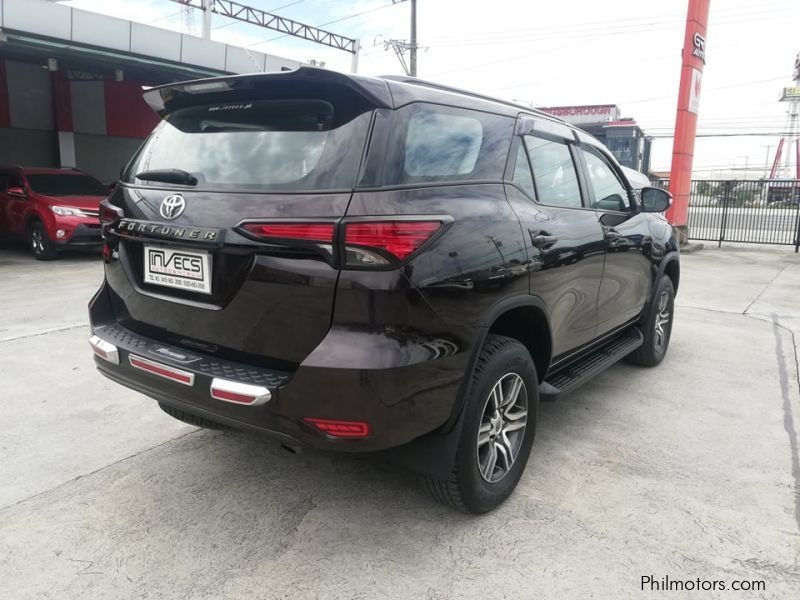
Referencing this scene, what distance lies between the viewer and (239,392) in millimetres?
2135

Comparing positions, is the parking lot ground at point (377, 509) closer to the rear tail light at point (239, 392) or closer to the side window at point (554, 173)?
the rear tail light at point (239, 392)

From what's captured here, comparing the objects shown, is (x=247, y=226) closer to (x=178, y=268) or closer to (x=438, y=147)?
(x=178, y=268)

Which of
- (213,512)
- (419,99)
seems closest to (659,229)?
(419,99)

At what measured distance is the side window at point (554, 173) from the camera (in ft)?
10.0

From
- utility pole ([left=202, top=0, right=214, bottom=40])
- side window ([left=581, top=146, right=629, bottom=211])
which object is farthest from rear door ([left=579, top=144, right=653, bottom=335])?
utility pole ([left=202, top=0, right=214, bottom=40])

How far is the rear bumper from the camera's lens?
2.03 meters

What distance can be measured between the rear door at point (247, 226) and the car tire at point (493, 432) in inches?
29.1

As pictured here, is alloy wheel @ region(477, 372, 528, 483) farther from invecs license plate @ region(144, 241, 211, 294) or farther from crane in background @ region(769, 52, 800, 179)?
crane in background @ region(769, 52, 800, 179)

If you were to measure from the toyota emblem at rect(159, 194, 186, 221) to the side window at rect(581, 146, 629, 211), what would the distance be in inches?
94.4

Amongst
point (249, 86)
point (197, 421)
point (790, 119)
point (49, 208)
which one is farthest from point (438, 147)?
point (790, 119)

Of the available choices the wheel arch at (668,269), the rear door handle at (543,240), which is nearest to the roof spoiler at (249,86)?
the rear door handle at (543,240)

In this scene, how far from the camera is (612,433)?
3.63 m

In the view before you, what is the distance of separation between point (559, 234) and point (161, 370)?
194 cm

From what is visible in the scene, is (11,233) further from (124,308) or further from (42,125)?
(124,308)
